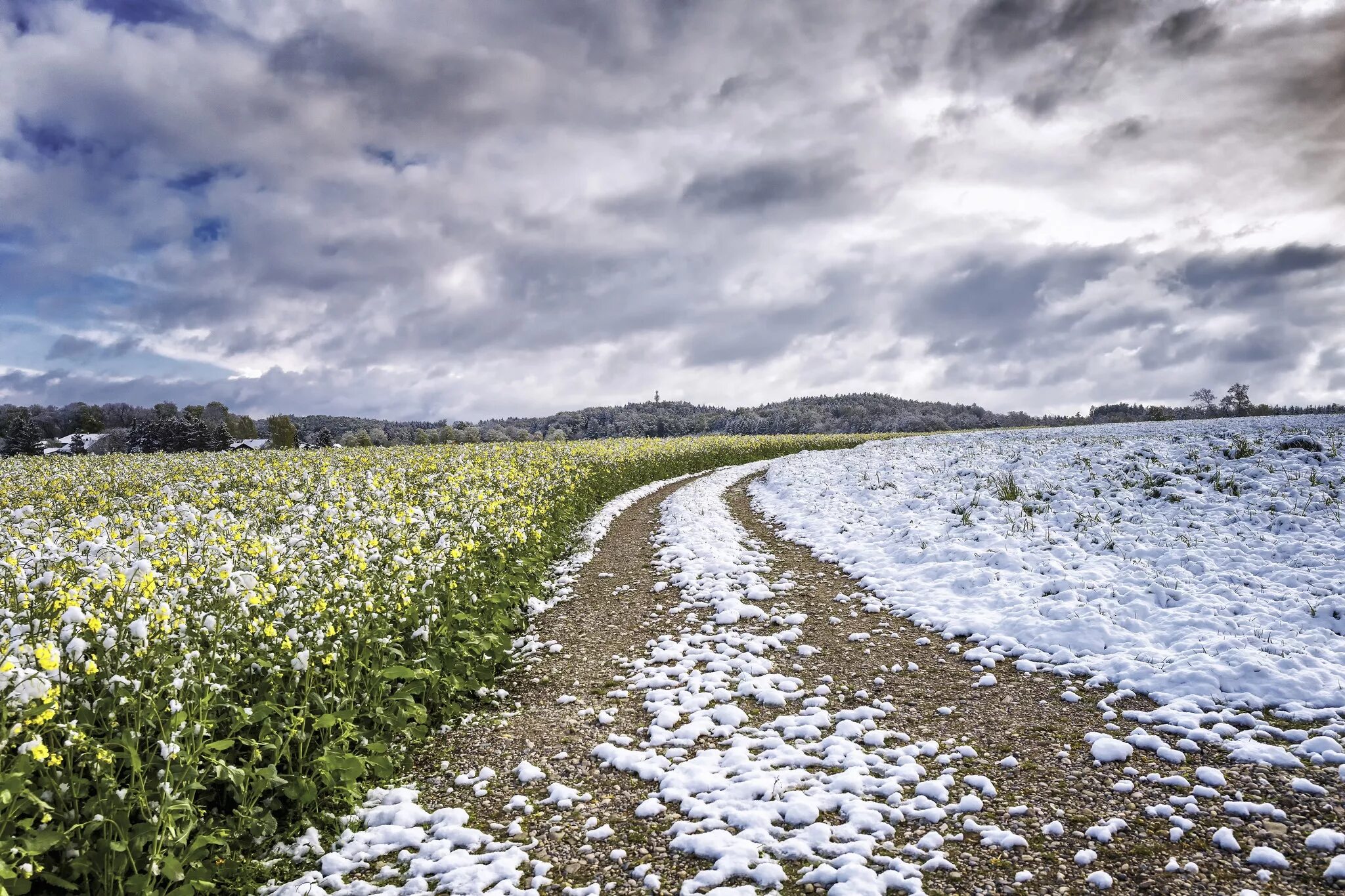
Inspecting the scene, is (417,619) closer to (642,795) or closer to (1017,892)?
(642,795)

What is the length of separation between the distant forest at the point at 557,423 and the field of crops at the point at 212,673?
30730 mm

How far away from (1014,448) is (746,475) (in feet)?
40.8

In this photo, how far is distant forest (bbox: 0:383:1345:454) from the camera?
46656 mm

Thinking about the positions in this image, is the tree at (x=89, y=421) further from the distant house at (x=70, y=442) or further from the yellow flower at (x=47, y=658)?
the yellow flower at (x=47, y=658)

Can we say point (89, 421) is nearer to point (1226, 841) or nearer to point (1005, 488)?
point (1005, 488)

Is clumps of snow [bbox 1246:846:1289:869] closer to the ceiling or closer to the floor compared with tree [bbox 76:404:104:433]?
closer to the floor

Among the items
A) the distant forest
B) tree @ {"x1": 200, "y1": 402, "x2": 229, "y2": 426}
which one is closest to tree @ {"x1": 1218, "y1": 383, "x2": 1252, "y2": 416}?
the distant forest

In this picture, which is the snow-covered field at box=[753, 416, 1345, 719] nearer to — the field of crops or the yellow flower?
the field of crops

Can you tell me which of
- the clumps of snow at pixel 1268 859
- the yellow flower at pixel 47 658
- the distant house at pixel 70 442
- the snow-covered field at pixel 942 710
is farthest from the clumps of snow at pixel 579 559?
the distant house at pixel 70 442

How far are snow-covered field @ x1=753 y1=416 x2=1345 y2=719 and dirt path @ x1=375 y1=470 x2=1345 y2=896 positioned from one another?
3.59ft

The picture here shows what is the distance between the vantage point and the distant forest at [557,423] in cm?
4666

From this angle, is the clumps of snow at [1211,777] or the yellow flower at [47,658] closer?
the yellow flower at [47,658]

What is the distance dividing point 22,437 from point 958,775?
195ft

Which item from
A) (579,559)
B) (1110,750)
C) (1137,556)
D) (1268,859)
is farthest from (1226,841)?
(579,559)
